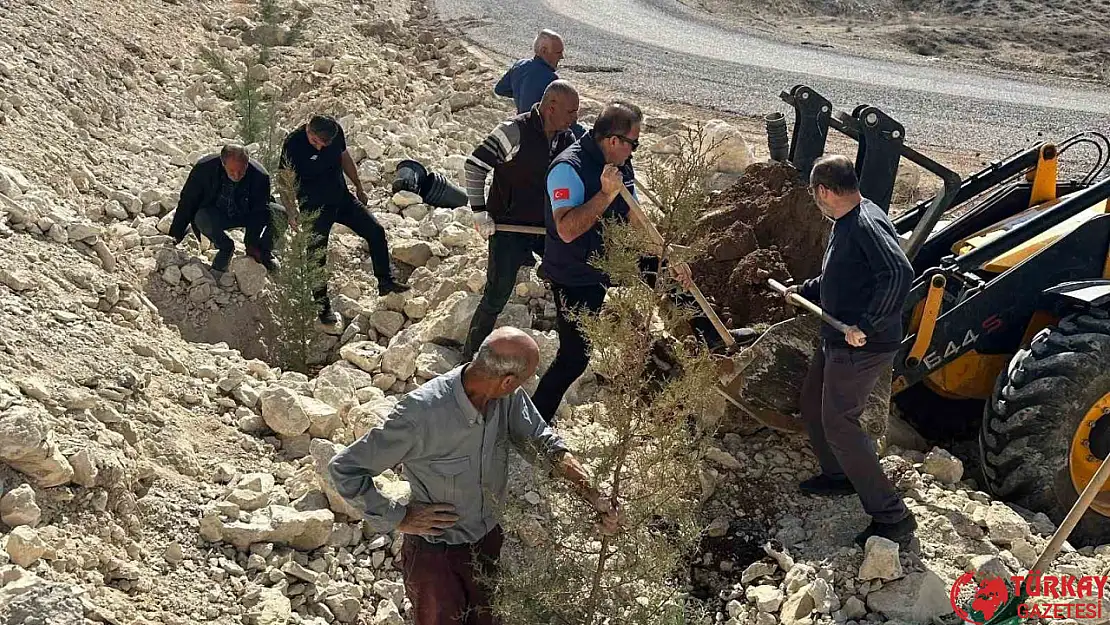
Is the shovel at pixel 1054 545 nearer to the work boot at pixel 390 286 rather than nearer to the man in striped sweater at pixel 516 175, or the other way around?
the man in striped sweater at pixel 516 175

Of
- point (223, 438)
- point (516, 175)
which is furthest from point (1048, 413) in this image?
point (223, 438)

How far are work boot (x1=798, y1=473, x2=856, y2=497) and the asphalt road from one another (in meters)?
7.03

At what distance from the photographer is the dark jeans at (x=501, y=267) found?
5.29m

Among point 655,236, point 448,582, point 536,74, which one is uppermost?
point 655,236

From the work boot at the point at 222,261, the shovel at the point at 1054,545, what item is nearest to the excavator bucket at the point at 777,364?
the shovel at the point at 1054,545

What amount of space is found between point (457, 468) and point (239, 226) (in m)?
4.23

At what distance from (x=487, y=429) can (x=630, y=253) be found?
0.74 metres

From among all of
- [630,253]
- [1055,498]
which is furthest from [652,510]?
[1055,498]

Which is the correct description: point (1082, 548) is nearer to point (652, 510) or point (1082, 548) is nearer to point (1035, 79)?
point (652, 510)

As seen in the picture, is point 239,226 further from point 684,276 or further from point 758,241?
point 684,276

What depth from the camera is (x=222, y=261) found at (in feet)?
22.9

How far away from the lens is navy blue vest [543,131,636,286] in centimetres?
432

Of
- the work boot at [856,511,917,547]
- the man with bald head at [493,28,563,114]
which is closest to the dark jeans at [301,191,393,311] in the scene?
the man with bald head at [493,28,563,114]

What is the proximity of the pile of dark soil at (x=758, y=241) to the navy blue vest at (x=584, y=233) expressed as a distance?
3.17 ft
